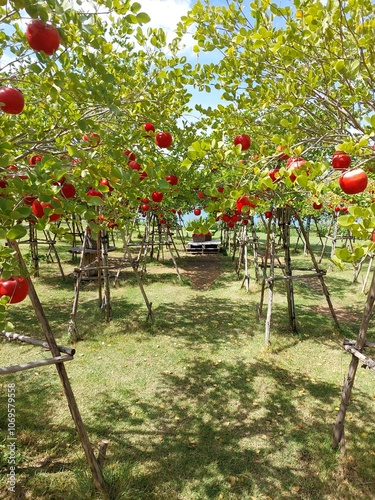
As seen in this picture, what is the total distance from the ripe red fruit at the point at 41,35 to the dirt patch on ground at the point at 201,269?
10.6 meters

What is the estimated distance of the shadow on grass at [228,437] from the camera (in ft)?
11.5

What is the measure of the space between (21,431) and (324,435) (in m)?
4.17

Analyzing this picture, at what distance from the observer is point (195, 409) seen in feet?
15.8

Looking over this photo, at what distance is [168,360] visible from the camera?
6.27 m

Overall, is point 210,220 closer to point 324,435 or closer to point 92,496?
point 92,496

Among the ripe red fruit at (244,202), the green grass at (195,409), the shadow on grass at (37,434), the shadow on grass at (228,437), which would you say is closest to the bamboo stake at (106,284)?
the green grass at (195,409)

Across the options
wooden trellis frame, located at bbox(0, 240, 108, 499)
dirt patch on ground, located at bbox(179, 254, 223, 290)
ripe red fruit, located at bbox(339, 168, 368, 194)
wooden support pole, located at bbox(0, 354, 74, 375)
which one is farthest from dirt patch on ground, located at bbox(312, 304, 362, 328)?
wooden support pole, located at bbox(0, 354, 74, 375)

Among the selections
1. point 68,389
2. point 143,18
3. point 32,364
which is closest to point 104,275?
point 68,389

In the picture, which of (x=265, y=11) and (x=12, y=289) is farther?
(x=265, y=11)

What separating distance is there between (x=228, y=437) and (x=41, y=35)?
4.77 meters

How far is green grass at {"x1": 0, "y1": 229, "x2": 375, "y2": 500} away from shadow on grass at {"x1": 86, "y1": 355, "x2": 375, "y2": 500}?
0.02 meters

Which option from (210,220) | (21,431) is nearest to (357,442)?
(210,220)

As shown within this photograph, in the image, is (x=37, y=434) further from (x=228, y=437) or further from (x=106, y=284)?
(x=106, y=284)

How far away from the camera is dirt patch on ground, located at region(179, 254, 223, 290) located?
12.9 metres
